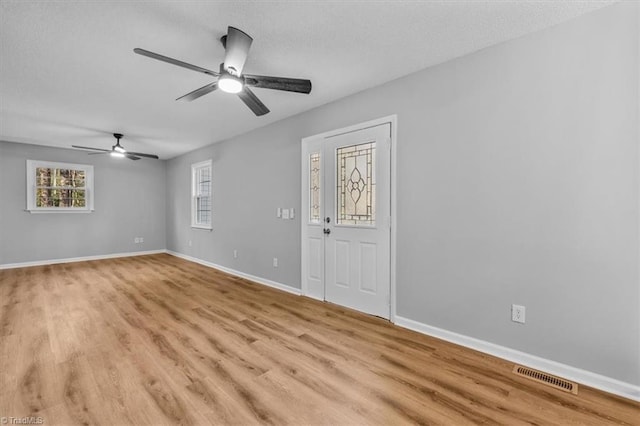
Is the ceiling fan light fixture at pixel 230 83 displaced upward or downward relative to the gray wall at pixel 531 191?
upward

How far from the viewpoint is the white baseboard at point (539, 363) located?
6.05 ft

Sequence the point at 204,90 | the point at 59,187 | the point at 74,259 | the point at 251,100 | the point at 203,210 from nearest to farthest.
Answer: the point at 204,90, the point at 251,100, the point at 59,187, the point at 74,259, the point at 203,210

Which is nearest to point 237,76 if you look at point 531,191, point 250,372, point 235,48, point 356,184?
point 235,48

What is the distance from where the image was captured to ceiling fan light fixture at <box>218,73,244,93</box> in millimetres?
2125

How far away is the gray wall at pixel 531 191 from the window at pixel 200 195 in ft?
13.7

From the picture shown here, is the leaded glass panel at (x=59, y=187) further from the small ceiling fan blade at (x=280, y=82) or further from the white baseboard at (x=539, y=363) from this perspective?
the white baseboard at (x=539, y=363)

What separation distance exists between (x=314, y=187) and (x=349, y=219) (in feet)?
2.44

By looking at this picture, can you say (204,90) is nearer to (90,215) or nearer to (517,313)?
(517,313)

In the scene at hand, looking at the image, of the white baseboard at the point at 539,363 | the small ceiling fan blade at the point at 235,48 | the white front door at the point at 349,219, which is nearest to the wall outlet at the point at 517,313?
the white baseboard at the point at 539,363

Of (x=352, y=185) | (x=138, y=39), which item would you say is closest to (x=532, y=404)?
(x=352, y=185)

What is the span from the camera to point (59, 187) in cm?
607

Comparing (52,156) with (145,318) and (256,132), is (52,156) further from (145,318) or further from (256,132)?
(145,318)

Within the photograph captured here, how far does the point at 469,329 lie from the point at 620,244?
1.23 metres

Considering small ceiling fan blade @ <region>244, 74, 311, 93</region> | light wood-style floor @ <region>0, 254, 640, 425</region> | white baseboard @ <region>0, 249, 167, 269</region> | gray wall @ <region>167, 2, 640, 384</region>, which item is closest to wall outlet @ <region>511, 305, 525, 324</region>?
gray wall @ <region>167, 2, 640, 384</region>
